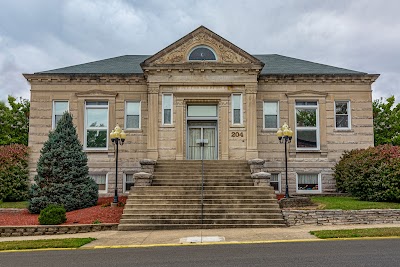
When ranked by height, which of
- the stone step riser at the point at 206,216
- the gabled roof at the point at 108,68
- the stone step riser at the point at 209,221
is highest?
the gabled roof at the point at 108,68

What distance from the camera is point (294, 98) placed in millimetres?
22141

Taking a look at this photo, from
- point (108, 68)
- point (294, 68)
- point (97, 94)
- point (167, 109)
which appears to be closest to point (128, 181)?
point (167, 109)

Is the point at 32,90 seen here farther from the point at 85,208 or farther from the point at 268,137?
the point at 268,137

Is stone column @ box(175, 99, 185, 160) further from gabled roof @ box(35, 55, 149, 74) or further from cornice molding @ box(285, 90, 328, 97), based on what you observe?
cornice molding @ box(285, 90, 328, 97)

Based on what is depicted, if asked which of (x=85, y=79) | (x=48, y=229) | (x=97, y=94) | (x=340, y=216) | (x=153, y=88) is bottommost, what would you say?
(x=48, y=229)

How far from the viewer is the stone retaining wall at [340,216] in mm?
13703

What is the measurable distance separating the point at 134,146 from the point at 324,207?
10987 millimetres

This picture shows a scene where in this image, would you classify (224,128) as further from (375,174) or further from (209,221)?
(209,221)

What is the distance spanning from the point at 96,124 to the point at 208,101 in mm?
6452

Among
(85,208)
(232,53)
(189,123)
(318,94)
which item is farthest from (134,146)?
(318,94)

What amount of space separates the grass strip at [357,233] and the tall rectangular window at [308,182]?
9438mm

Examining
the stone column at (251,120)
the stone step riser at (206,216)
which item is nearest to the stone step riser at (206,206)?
the stone step riser at (206,216)

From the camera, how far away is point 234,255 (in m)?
8.93

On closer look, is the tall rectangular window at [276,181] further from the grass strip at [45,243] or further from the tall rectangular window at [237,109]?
the grass strip at [45,243]
